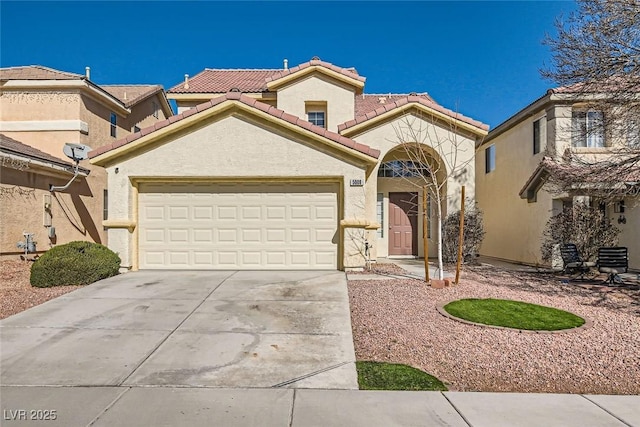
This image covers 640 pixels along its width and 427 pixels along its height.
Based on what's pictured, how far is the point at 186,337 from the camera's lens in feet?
18.1

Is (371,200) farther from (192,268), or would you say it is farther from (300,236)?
(192,268)

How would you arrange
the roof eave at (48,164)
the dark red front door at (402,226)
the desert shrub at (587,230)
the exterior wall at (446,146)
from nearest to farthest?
the desert shrub at (587,230), the roof eave at (48,164), the exterior wall at (446,146), the dark red front door at (402,226)

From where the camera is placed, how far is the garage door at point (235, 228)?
10.5 m

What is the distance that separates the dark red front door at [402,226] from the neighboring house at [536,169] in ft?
13.1

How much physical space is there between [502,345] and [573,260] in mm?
6823

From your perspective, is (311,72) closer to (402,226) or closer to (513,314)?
(402,226)

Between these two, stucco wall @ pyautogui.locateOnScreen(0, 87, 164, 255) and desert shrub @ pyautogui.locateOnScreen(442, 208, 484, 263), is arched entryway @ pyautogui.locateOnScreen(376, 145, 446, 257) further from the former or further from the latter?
stucco wall @ pyautogui.locateOnScreen(0, 87, 164, 255)

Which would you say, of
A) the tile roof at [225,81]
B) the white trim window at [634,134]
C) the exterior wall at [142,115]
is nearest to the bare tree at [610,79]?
the white trim window at [634,134]

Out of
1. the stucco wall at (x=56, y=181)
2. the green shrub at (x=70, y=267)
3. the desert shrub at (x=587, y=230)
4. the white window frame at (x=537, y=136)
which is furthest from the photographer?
the white window frame at (x=537, y=136)

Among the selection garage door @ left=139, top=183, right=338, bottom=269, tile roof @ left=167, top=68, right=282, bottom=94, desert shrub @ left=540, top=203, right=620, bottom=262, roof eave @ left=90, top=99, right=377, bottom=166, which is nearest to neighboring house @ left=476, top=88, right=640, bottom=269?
desert shrub @ left=540, top=203, right=620, bottom=262

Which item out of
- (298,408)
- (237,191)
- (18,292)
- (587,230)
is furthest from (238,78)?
(298,408)

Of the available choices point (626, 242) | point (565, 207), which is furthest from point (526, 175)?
point (626, 242)

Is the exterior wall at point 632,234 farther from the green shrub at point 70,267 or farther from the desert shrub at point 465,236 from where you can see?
the green shrub at point 70,267

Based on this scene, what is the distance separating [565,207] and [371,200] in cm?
621
